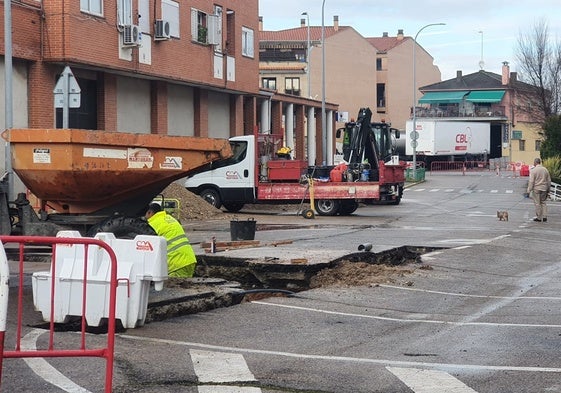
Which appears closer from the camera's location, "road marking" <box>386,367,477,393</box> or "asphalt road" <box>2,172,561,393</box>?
"road marking" <box>386,367,477,393</box>

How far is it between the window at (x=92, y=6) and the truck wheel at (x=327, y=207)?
946 cm

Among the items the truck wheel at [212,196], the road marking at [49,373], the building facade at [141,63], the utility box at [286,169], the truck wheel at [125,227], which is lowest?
the road marking at [49,373]

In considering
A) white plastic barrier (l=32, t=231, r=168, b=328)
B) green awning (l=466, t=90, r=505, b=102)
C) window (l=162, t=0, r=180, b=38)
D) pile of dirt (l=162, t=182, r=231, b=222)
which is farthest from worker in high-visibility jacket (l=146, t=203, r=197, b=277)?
green awning (l=466, t=90, r=505, b=102)

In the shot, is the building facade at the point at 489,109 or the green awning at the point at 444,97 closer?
the building facade at the point at 489,109

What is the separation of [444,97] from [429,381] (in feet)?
330

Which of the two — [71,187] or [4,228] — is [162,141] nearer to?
[71,187]

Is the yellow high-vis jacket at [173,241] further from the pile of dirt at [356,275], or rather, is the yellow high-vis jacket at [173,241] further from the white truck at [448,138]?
the white truck at [448,138]

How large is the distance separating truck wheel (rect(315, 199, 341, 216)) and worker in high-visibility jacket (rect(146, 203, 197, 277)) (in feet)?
62.7

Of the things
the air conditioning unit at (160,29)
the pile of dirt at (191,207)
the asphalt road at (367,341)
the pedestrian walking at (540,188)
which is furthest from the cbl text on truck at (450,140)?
the asphalt road at (367,341)

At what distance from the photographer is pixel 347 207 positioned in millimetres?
32344

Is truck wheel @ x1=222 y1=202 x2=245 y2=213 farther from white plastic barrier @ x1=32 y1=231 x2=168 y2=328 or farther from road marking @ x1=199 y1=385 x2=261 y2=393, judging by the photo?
road marking @ x1=199 y1=385 x2=261 y2=393

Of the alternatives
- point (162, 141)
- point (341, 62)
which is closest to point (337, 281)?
point (162, 141)

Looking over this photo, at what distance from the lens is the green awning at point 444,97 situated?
4136 inches

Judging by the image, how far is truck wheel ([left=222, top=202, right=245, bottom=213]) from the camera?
33.4 m
